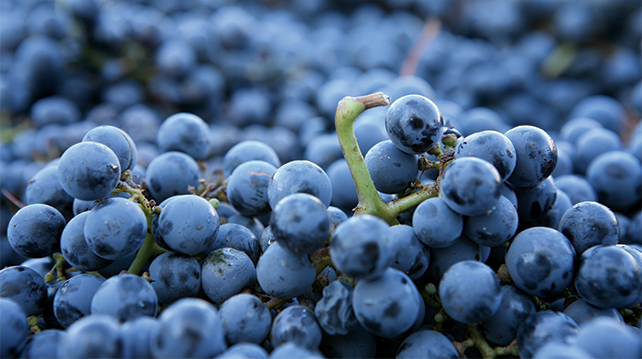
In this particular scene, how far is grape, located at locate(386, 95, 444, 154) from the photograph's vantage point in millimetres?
954

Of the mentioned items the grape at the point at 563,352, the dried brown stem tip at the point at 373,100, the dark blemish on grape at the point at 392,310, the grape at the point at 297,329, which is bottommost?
the grape at the point at 297,329

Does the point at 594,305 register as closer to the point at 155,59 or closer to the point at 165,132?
the point at 165,132

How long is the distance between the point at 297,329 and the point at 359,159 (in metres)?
0.37

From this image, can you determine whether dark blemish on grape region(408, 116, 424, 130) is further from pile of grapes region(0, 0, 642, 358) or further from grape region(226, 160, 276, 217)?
grape region(226, 160, 276, 217)

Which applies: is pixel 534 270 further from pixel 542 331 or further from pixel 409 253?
pixel 409 253

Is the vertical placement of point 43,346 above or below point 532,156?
below

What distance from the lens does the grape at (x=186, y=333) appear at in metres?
0.70

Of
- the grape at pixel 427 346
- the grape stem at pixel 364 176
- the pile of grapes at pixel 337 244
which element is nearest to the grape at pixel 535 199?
the pile of grapes at pixel 337 244

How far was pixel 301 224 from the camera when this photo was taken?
80 cm

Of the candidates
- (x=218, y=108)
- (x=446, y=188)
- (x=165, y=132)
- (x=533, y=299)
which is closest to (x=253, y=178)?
(x=165, y=132)

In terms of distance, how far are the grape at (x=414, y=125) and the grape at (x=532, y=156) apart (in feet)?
0.60

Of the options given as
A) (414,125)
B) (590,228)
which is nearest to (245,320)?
(414,125)

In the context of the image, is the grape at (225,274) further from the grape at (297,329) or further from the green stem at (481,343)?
the green stem at (481,343)

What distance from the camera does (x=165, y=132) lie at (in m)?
1.36
